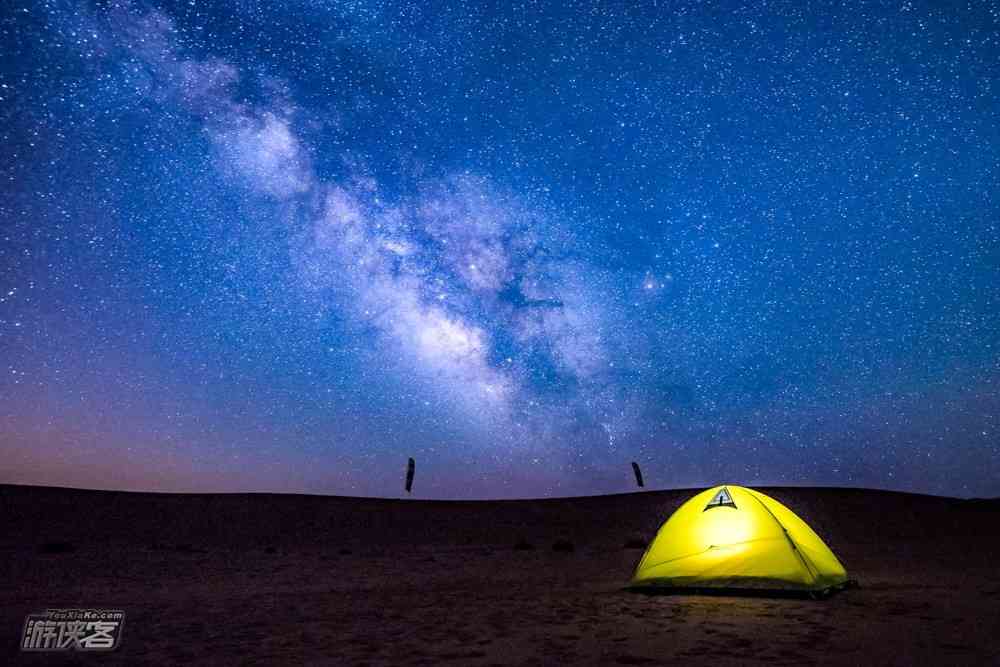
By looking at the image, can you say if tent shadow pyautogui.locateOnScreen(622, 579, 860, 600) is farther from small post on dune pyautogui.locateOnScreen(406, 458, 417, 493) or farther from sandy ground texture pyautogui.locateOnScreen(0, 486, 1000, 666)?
small post on dune pyautogui.locateOnScreen(406, 458, 417, 493)

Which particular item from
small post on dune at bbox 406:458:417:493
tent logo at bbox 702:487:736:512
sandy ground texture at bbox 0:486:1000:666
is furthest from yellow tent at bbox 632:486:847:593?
small post on dune at bbox 406:458:417:493

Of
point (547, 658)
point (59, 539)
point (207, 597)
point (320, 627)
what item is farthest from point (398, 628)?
point (59, 539)

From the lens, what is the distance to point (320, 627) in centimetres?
817

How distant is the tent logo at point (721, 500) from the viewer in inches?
402

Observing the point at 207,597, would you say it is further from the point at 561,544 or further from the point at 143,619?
the point at 561,544

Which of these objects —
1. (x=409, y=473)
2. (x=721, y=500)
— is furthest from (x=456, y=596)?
(x=409, y=473)

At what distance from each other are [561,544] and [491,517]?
1324 centimetres

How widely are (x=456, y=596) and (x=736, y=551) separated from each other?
5110 mm
